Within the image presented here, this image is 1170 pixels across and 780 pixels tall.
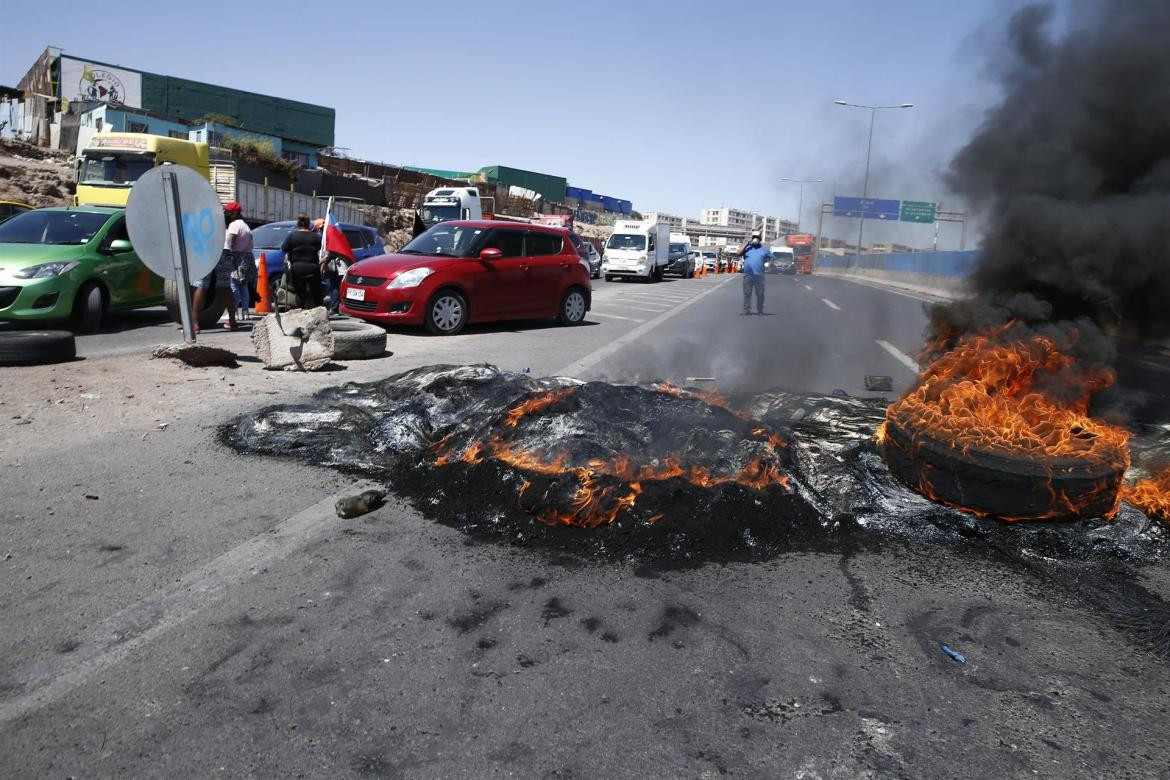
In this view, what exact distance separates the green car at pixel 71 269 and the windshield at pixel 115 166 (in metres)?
8.00

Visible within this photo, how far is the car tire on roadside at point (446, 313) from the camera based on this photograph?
12109 mm

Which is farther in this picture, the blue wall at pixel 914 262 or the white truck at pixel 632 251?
the white truck at pixel 632 251

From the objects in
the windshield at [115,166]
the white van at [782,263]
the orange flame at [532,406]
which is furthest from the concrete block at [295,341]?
the white van at [782,263]

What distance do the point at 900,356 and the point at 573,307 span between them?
583 centimetres

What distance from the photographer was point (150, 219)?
28.1ft

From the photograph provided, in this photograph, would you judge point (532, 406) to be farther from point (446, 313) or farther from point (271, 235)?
point (271, 235)

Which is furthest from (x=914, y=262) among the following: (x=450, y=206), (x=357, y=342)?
(x=357, y=342)

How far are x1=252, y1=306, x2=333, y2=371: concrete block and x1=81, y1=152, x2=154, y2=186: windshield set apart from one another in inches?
501

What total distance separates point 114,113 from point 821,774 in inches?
1817

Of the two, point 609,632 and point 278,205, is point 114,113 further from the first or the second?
point 609,632

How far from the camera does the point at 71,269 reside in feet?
33.5

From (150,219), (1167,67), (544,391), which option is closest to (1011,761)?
(544,391)

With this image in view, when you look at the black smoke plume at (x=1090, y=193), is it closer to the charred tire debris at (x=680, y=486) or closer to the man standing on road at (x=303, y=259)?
the charred tire debris at (x=680, y=486)

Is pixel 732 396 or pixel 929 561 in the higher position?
pixel 732 396
